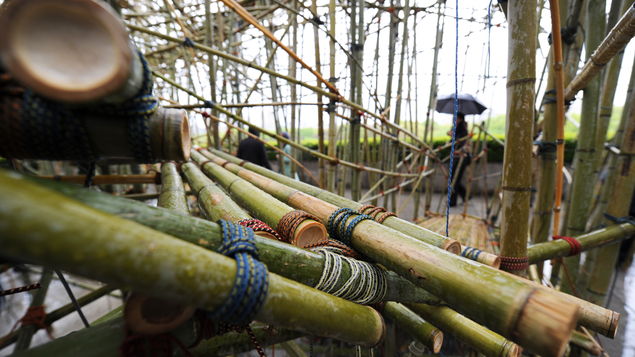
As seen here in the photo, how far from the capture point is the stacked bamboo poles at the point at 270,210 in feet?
2.78

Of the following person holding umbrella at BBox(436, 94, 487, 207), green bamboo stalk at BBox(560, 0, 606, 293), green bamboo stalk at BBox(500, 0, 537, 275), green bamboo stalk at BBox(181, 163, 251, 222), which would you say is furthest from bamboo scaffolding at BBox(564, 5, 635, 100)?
person holding umbrella at BBox(436, 94, 487, 207)

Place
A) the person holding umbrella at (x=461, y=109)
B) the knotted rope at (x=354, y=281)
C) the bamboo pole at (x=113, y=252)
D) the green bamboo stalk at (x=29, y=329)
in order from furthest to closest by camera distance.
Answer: the person holding umbrella at (x=461, y=109), the green bamboo stalk at (x=29, y=329), the knotted rope at (x=354, y=281), the bamboo pole at (x=113, y=252)

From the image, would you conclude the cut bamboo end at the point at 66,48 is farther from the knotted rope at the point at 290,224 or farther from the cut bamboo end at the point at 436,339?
the cut bamboo end at the point at 436,339

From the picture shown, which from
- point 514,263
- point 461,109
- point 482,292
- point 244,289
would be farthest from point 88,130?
point 461,109

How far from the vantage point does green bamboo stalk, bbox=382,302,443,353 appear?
1.03 meters

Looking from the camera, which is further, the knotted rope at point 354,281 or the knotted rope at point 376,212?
the knotted rope at point 376,212

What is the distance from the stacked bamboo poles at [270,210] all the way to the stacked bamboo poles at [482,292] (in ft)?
0.49

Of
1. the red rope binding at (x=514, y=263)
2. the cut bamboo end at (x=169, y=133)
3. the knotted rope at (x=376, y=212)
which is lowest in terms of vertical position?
the red rope binding at (x=514, y=263)

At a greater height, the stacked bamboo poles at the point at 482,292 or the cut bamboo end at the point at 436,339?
the stacked bamboo poles at the point at 482,292

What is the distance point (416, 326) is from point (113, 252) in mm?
1087

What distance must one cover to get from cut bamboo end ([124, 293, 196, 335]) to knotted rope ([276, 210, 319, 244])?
358mm

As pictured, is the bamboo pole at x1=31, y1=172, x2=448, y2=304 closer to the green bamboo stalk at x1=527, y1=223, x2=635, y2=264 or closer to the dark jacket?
the green bamboo stalk at x1=527, y1=223, x2=635, y2=264

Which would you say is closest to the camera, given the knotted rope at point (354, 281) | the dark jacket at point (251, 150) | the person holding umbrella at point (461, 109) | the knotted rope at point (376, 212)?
the knotted rope at point (354, 281)

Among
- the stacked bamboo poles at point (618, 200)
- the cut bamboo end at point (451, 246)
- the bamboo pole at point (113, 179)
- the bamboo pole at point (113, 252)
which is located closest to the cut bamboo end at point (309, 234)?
the bamboo pole at point (113, 252)
